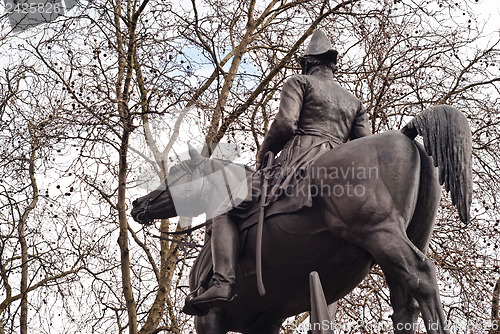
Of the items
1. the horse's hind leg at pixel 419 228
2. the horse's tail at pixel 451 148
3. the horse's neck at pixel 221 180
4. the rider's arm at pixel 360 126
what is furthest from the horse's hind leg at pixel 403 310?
the horse's neck at pixel 221 180

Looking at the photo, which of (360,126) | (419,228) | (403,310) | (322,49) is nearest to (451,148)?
(419,228)

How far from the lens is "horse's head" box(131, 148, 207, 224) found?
20.5 feet

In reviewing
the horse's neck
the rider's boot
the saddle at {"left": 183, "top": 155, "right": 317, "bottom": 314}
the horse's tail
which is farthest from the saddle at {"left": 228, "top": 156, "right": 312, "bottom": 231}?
the horse's tail

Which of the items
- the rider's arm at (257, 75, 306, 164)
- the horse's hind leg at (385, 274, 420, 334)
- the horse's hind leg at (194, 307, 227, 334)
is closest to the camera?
the horse's hind leg at (385, 274, 420, 334)

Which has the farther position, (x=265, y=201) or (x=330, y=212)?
(x=265, y=201)

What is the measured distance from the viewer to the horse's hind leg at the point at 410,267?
4.55 metres

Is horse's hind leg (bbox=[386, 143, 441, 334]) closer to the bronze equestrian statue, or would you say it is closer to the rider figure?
the bronze equestrian statue

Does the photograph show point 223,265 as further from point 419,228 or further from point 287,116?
point 419,228

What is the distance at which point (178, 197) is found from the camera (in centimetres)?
630

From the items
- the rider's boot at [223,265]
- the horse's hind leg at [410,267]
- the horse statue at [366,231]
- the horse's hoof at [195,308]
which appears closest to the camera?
the horse's hind leg at [410,267]

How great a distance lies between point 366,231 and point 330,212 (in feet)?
1.02

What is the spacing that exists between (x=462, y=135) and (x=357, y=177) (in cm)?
67

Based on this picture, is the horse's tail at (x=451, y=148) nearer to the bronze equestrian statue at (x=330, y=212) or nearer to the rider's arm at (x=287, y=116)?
the bronze equestrian statue at (x=330, y=212)

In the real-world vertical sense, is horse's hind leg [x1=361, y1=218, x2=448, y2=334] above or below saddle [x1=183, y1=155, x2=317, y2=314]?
below
